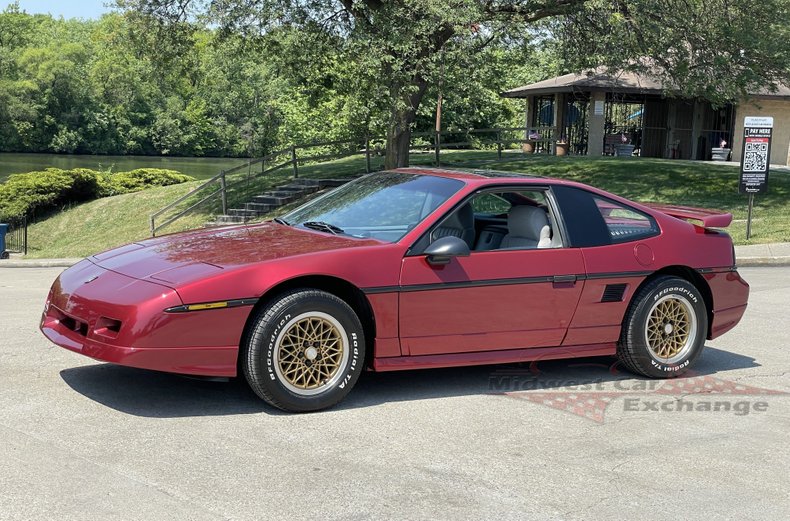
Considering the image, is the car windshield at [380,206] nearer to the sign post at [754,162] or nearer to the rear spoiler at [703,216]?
the rear spoiler at [703,216]

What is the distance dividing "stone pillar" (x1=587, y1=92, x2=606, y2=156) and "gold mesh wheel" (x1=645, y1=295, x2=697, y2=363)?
27412 mm

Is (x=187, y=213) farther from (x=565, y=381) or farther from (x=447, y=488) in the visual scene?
(x=447, y=488)

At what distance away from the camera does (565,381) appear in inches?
268

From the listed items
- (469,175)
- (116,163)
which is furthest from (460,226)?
(116,163)

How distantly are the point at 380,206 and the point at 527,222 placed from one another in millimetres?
1103

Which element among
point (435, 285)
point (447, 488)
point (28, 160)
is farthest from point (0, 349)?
point (28, 160)

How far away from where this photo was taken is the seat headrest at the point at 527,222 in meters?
6.59

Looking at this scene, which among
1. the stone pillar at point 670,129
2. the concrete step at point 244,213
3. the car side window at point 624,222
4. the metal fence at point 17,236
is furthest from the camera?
the stone pillar at point 670,129

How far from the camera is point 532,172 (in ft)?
87.8

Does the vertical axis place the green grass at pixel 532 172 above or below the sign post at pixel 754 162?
below

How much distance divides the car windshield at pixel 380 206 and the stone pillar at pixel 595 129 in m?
27.7

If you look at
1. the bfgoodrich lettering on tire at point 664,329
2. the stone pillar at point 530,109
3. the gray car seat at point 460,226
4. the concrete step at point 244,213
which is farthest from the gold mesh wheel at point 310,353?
the stone pillar at point 530,109

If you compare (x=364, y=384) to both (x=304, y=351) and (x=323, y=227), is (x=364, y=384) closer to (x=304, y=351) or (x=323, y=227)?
(x=304, y=351)

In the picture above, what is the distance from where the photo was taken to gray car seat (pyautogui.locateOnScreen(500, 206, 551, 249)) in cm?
655
